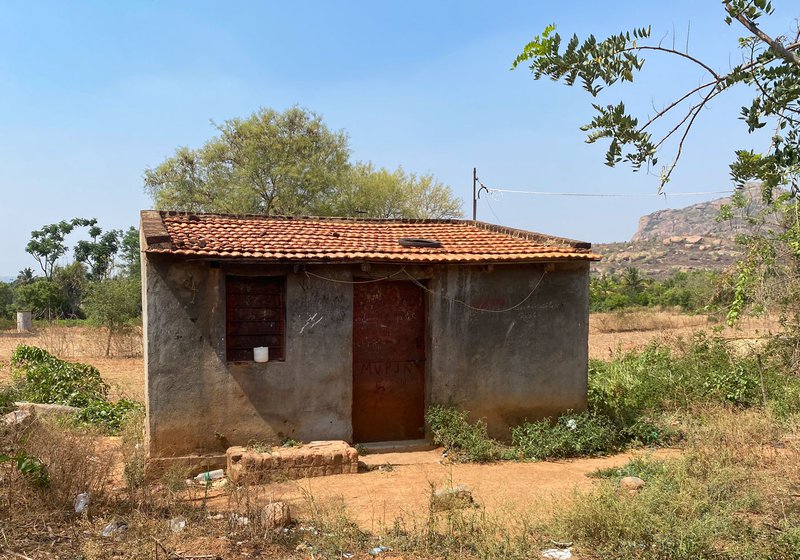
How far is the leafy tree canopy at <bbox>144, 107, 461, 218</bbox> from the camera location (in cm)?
2880

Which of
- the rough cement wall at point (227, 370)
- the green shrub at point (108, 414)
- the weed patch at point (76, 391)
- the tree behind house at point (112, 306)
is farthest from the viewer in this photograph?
the tree behind house at point (112, 306)

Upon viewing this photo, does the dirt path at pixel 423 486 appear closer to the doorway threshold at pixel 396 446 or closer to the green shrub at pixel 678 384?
the doorway threshold at pixel 396 446

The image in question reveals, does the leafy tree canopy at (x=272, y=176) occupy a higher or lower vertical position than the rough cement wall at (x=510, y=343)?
higher

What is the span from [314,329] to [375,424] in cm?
181

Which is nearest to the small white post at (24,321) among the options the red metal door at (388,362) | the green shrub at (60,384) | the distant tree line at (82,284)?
the distant tree line at (82,284)

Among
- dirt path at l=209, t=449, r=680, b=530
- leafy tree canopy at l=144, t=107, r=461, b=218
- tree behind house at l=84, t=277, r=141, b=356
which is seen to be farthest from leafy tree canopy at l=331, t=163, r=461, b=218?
dirt path at l=209, t=449, r=680, b=530

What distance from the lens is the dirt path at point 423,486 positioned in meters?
6.74

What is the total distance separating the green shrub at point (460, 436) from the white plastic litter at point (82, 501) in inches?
187

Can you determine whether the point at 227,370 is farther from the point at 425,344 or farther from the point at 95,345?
the point at 95,345

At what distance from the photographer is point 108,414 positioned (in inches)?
428

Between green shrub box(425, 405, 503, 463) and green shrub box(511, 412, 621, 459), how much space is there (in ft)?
1.42

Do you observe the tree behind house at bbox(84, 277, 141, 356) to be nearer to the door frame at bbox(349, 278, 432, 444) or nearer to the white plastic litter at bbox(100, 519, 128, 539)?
the door frame at bbox(349, 278, 432, 444)

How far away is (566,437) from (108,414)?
750 centimetres

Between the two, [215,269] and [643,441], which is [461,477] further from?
[215,269]
